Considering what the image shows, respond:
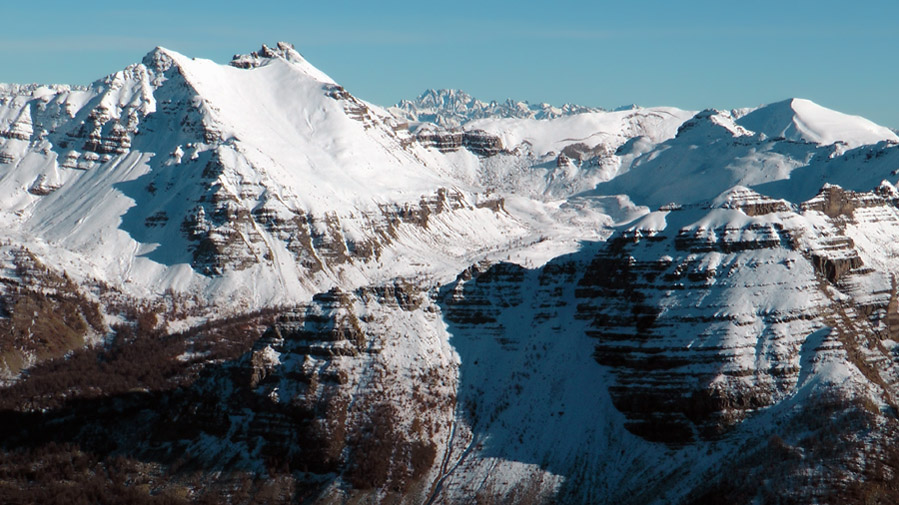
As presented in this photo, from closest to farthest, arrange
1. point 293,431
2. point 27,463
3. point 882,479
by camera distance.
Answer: point 882,479 → point 293,431 → point 27,463

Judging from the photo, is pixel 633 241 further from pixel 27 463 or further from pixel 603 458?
pixel 27 463

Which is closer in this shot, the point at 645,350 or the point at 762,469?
the point at 762,469

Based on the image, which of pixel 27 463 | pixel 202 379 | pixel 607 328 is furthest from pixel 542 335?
pixel 27 463

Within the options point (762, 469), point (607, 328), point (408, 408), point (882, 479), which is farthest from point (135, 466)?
point (882, 479)

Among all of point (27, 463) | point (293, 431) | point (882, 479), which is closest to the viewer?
point (882, 479)

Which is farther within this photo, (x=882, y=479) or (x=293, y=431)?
(x=293, y=431)

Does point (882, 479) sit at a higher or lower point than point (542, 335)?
lower

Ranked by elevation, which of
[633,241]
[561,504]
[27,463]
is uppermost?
[633,241]

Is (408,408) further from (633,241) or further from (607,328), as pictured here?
(633,241)

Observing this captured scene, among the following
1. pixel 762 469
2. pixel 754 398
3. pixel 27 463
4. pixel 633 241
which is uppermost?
pixel 633 241
